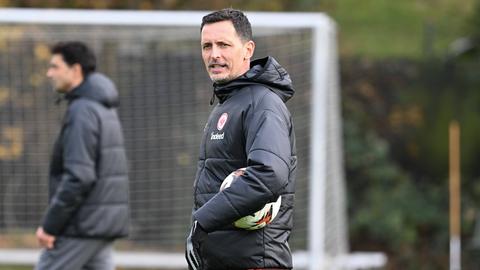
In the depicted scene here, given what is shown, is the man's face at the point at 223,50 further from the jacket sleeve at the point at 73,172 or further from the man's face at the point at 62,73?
the man's face at the point at 62,73

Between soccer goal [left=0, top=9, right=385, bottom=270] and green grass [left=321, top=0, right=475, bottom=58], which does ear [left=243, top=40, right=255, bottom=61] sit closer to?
soccer goal [left=0, top=9, right=385, bottom=270]

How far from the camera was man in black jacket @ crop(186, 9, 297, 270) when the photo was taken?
4.61m

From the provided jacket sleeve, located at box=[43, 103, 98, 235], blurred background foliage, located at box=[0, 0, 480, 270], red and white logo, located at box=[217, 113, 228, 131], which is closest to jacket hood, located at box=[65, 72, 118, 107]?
jacket sleeve, located at box=[43, 103, 98, 235]

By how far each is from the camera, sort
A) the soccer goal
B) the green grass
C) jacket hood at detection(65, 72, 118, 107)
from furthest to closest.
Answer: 1. the green grass
2. the soccer goal
3. jacket hood at detection(65, 72, 118, 107)

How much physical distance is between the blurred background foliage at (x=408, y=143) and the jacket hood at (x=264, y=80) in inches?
345

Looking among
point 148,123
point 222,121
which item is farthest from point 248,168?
point 148,123

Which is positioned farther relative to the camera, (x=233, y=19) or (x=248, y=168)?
(x=233, y=19)

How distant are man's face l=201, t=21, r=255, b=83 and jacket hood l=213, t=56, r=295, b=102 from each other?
0.13 feet

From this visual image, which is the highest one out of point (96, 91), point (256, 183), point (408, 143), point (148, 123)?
point (96, 91)

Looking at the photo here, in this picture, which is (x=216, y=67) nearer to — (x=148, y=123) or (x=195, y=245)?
(x=195, y=245)

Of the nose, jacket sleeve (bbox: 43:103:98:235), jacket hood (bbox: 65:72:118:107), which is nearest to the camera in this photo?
the nose

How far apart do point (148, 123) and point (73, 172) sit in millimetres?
3530

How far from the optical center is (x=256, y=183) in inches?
A: 181

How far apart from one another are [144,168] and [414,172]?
587 cm
